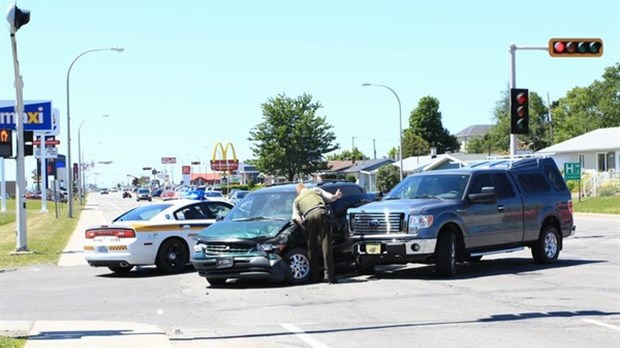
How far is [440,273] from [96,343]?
760cm

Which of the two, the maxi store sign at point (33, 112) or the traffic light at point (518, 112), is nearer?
the traffic light at point (518, 112)

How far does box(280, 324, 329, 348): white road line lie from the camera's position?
9.80 metres

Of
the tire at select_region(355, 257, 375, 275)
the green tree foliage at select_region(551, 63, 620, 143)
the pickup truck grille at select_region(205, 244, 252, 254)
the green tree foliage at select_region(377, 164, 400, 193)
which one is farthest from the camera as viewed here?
the green tree foliage at select_region(551, 63, 620, 143)

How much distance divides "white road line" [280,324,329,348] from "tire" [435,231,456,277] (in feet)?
17.0

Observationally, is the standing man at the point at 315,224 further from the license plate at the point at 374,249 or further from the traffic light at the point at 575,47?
the traffic light at the point at 575,47

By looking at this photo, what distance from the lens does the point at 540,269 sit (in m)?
17.2

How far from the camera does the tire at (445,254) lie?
15727mm

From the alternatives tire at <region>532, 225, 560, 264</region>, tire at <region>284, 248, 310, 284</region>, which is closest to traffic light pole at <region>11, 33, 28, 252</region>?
tire at <region>284, 248, 310, 284</region>

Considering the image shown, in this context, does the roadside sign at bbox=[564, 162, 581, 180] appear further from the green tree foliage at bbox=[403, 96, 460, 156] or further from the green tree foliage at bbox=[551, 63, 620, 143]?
the green tree foliage at bbox=[403, 96, 460, 156]

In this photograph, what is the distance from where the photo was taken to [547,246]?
59.3 ft

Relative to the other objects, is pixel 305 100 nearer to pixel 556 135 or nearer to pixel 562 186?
pixel 556 135

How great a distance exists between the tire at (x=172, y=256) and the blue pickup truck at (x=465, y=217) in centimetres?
382

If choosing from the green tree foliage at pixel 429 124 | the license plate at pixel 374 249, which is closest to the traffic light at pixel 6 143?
the license plate at pixel 374 249

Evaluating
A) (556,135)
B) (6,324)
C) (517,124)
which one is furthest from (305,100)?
(6,324)
